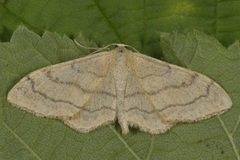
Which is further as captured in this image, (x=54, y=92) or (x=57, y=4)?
(x=57, y=4)

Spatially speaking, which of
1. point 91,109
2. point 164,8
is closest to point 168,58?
point 164,8

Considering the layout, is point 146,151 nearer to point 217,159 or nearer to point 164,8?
point 217,159

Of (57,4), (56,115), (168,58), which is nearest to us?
(56,115)

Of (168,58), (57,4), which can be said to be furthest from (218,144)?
(57,4)

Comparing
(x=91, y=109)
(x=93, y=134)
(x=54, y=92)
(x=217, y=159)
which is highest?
(x=54, y=92)

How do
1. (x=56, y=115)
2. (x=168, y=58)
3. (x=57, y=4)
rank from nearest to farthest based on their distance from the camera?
(x=56, y=115), (x=168, y=58), (x=57, y=4)

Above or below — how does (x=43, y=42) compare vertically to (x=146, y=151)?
above

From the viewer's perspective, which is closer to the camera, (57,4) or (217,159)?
(217,159)

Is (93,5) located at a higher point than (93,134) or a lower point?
higher

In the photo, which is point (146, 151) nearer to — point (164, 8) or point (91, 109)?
point (91, 109)
